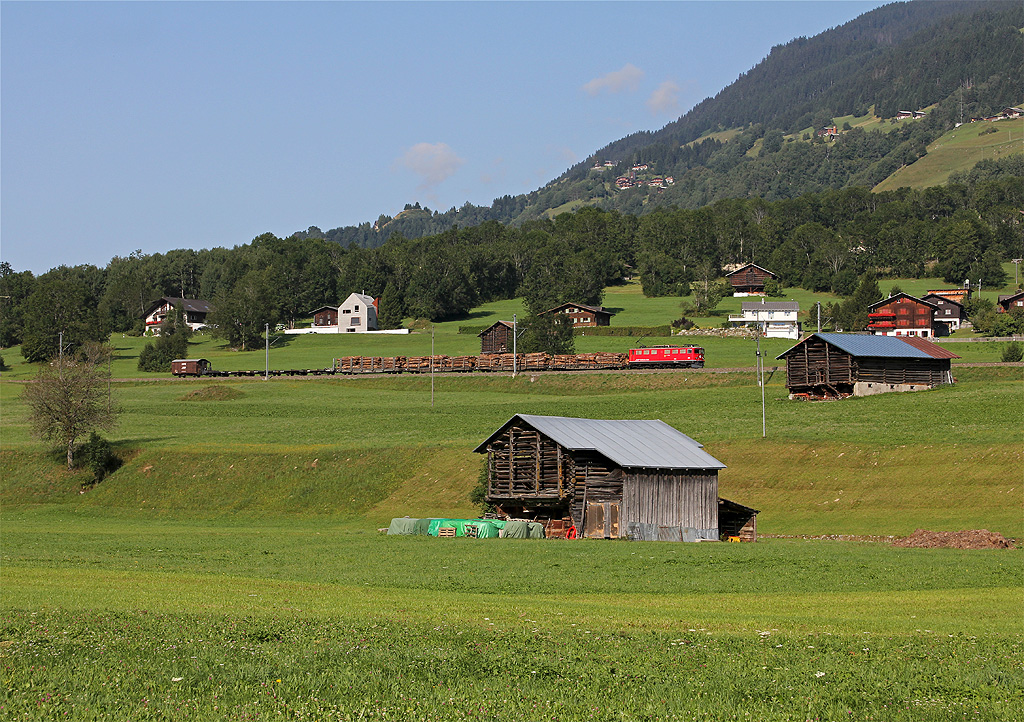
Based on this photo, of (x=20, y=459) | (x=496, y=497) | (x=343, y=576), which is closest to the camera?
(x=343, y=576)

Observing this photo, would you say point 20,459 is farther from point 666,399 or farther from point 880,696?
point 880,696

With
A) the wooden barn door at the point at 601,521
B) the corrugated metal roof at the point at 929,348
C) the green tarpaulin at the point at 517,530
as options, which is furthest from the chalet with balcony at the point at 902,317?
the green tarpaulin at the point at 517,530

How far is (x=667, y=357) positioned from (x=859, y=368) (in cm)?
2835

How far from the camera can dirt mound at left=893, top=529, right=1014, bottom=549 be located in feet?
136

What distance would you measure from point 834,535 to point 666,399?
42.5 meters

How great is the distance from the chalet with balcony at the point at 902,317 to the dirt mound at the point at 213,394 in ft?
314

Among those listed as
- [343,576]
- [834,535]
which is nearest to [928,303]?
[834,535]

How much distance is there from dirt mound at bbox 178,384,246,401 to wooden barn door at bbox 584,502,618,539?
65.3 m

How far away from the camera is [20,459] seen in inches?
2911

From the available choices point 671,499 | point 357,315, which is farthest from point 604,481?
point 357,315

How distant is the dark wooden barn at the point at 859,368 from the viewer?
295ft

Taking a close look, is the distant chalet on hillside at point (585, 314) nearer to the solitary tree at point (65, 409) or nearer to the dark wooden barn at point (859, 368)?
the dark wooden barn at point (859, 368)

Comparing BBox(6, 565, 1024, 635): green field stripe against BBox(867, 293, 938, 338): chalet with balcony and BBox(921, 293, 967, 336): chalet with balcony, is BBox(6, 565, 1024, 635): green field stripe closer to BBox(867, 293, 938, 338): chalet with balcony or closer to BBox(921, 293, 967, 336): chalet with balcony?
BBox(867, 293, 938, 338): chalet with balcony

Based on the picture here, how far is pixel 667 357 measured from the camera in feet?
377
